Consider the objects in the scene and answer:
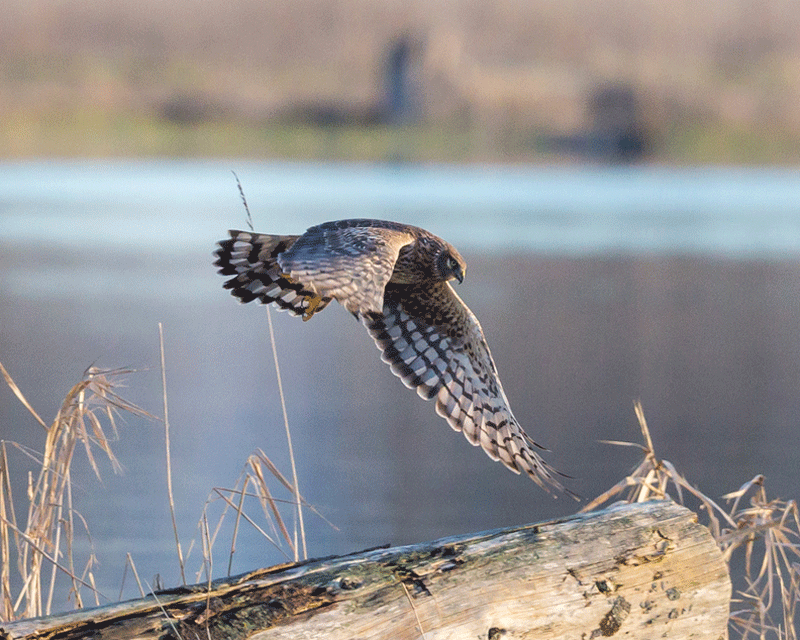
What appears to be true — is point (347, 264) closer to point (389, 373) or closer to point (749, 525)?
point (749, 525)

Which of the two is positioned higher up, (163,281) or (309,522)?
(163,281)

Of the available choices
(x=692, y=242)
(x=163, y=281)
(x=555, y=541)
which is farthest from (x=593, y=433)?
(x=692, y=242)

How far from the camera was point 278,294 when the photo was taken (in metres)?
3.61

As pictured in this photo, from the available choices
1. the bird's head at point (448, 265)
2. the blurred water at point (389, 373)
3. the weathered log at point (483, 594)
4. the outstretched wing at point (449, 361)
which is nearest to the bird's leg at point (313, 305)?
the outstretched wing at point (449, 361)

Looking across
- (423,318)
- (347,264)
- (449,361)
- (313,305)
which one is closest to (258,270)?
(313,305)

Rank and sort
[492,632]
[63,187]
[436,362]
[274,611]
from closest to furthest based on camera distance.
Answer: [274,611] < [492,632] < [436,362] < [63,187]

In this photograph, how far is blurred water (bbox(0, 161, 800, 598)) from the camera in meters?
5.71

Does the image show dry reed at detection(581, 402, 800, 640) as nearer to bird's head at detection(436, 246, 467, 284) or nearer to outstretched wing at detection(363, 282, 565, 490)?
outstretched wing at detection(363, 282, 565, 490)

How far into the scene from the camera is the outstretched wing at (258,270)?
11.7 ft

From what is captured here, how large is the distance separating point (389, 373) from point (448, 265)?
5.77m

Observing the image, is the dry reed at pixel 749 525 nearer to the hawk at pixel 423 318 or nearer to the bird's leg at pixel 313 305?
→ the hawk at pixel 423 318

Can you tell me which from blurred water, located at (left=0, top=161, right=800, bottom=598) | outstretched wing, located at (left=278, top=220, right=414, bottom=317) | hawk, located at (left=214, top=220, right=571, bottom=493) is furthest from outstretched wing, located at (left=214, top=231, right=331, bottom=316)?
blurred water, located at (left=0, top=161, right=800, bottom=598)

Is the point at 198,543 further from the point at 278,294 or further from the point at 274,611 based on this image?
the point at 274,611

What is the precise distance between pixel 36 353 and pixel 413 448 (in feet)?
12.9
